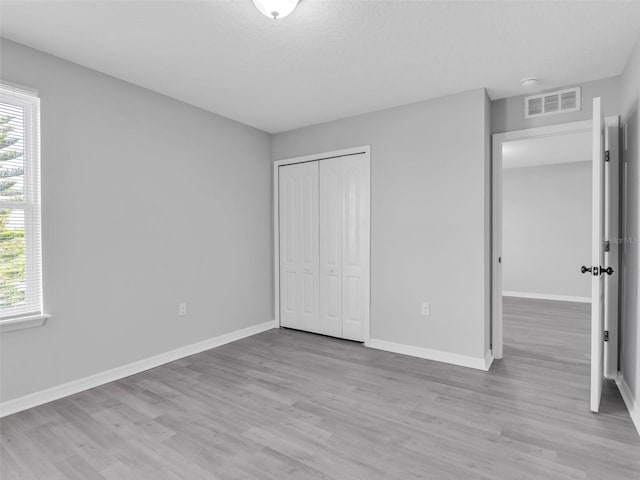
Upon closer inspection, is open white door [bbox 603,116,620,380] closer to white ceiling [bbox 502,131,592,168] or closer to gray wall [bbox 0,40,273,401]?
white ceiling [bbox 502,131,592,168]

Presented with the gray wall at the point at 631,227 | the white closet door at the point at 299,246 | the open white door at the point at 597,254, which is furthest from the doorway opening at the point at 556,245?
the white closet door at the point at 299,246

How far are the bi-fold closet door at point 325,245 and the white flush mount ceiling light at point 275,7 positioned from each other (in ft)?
6.89

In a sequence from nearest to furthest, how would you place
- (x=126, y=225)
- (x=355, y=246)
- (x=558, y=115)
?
(x=126, y=225) < (x=558, y=115) < (x=355, y=246)

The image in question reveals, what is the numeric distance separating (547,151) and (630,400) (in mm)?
4446

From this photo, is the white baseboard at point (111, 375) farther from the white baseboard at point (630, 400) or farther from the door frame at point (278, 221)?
the white baseboard at point (630, 400)

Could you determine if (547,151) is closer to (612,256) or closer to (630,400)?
(612,256)

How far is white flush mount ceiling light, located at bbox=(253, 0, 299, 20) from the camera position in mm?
1973

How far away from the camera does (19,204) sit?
2518 millimetres

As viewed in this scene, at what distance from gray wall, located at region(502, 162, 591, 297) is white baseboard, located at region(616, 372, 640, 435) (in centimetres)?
432

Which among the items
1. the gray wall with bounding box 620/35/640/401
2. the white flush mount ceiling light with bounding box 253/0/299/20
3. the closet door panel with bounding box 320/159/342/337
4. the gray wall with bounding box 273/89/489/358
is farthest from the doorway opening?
the white flush mount ceiling light with bounding box 253/0/299/20

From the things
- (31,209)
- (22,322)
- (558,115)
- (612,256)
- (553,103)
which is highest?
(553,103)

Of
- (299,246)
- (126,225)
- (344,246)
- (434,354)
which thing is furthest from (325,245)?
(126,225)

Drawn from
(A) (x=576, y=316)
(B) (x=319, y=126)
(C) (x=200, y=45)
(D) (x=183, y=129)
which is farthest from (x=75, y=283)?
(A) (x=576, y=316)

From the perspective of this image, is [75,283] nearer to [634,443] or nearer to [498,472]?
[498,472]
